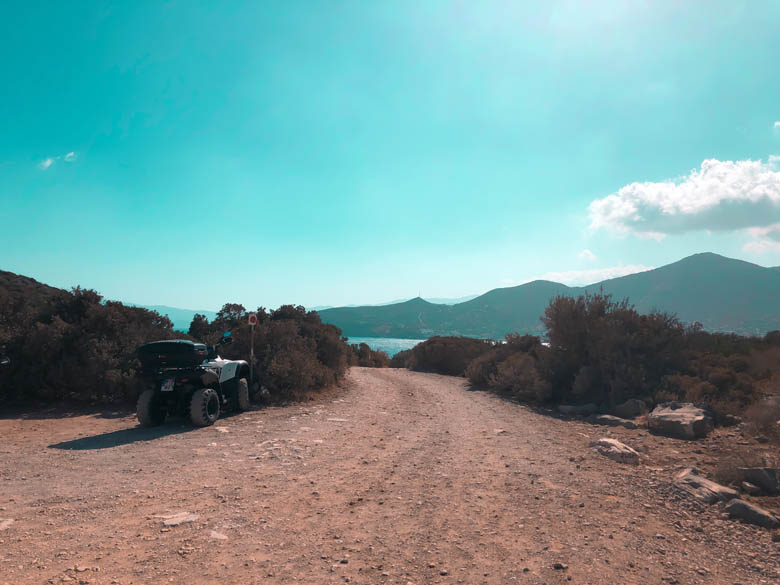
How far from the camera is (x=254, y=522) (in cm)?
421

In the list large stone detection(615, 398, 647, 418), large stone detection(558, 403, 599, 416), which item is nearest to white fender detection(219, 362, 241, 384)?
large stone detection(558, 403, 599, 416)

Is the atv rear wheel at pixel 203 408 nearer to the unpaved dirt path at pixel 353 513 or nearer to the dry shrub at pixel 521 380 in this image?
the unpaved dirt path at pixel 353 513

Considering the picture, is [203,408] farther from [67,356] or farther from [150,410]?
[67,356]

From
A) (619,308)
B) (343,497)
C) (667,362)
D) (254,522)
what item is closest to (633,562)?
(343,497)

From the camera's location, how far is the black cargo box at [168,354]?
8719 millimetres

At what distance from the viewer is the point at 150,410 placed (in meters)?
8.81

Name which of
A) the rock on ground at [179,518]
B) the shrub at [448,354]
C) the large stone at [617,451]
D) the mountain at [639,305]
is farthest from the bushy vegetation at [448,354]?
the rock on ground at [179,518]

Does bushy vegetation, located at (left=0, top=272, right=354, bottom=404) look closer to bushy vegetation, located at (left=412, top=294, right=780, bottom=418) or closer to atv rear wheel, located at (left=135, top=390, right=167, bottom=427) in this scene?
atv rear wheel, located at (left=135, top=390, right=167, bottom=427)

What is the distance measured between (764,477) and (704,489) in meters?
0.83

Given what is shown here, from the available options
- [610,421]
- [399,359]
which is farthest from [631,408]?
[399,359]

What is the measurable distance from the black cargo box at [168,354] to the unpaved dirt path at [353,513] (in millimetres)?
1378

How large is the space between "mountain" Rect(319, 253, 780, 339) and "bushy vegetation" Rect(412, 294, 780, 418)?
19.5 metres

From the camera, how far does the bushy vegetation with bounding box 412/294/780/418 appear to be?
1012cm

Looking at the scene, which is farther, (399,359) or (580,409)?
(399,359)
